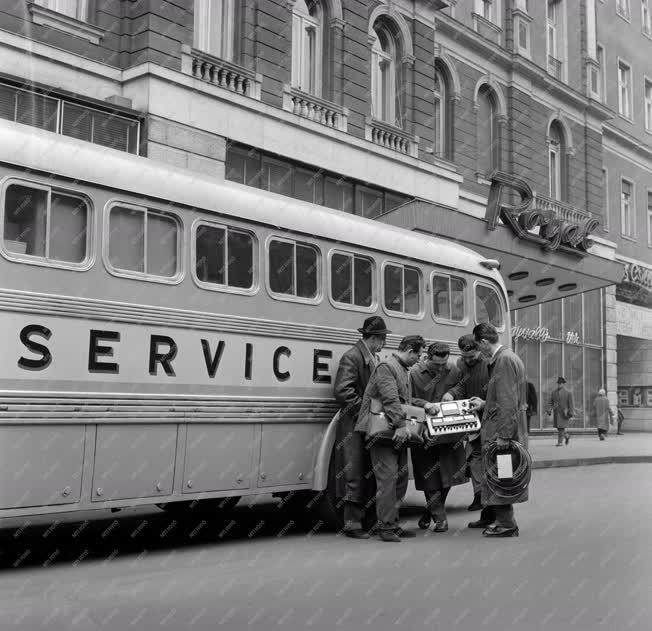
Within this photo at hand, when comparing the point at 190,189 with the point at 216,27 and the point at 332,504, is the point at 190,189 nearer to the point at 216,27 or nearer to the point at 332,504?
the point at 332,504

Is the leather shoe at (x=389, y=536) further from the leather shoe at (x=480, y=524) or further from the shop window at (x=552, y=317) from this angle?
the shop window at (x=552, y=317)

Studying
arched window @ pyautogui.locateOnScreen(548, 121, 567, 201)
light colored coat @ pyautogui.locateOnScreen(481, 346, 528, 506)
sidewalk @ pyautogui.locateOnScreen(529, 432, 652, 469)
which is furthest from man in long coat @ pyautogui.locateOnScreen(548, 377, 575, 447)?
light colored coat @ pyautogui.locateOnScreen(481, 346, 528, 506)

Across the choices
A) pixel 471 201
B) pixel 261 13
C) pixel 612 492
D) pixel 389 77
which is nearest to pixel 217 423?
pixel 612 492

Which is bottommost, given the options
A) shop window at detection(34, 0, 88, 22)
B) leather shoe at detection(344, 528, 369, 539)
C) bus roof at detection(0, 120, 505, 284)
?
leather shoe at detection(344, 528, 369, 539)

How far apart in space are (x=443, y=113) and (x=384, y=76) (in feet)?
10.9

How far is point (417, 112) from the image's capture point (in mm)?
21891

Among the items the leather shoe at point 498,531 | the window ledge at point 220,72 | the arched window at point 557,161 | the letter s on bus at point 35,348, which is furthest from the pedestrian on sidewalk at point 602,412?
the letter s on bus at point 35,348

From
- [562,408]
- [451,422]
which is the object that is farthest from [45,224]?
[562,408]

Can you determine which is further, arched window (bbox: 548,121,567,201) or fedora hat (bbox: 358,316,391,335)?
arched window (bbox: 548,121,567,201)

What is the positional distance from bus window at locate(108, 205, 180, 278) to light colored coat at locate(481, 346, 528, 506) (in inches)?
121

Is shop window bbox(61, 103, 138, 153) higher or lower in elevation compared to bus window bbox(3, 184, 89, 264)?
higher

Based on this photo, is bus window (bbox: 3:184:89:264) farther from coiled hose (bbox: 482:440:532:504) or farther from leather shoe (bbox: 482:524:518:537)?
leather shoe (bbox: 482:524:518:537)

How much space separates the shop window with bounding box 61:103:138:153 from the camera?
589 inches

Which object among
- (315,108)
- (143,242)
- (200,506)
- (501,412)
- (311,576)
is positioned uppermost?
(315,108)
